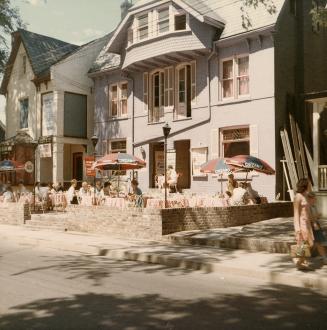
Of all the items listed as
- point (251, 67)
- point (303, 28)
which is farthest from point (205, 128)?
point (303, 28)

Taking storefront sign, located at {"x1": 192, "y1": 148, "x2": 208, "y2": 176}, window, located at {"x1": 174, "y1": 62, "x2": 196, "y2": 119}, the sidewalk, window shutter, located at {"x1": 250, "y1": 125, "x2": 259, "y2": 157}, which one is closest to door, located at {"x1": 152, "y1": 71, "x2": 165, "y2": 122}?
window, located at {"x1": 174, "y1": 62, "x2": 196, "y2": 119}

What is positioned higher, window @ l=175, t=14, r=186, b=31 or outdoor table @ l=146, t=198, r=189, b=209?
window @ l=175, t=14, r=186, b=31

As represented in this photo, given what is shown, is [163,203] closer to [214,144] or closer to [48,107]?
[214,144]

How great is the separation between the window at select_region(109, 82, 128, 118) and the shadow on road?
19.2 m

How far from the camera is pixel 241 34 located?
1983 cm

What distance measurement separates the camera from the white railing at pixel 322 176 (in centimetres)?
1737

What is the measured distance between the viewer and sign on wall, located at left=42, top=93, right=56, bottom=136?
87.6 feet

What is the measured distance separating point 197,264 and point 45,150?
63.4 ft

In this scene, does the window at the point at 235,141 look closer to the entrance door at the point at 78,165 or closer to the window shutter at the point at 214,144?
the window shutter at the point at 214,144

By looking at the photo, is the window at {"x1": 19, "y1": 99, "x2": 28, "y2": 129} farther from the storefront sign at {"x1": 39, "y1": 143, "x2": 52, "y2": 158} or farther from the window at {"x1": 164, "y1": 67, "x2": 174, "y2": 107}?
the window at {"x1": 164, "y1": 67, "x2": 174, "y2": 107}

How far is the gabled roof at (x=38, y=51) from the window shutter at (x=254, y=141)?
13.4m

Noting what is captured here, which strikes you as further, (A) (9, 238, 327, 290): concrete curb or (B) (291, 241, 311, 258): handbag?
(B) (291, 241, 311, 258): handbag

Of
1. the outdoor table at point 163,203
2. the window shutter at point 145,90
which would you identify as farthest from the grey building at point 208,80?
the outdoor table at point 163,203

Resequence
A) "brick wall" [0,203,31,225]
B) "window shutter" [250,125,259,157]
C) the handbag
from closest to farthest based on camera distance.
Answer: the handbag → "brick wall" [0,203,31,225] → "window shutter" [250,125,259,157]
